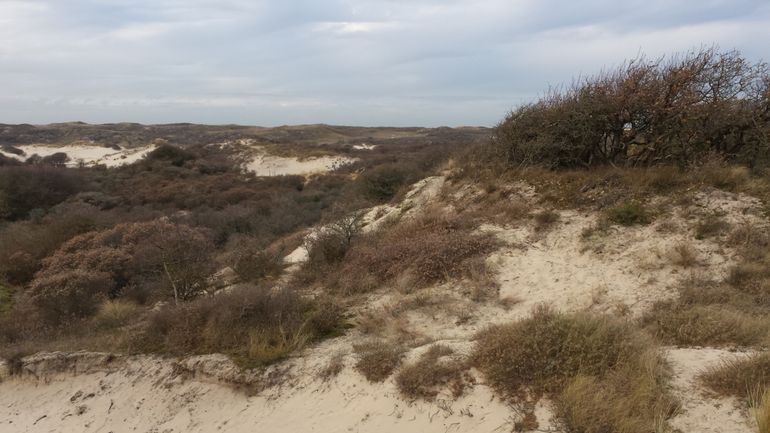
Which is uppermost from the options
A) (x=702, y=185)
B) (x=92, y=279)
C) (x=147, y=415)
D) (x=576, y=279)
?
(x=702, y=185)

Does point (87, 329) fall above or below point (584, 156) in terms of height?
below

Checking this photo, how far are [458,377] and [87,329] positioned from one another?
661 centimetres

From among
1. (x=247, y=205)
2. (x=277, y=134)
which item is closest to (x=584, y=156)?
(x=247, y=205)

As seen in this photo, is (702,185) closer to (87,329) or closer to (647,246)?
(647,246)

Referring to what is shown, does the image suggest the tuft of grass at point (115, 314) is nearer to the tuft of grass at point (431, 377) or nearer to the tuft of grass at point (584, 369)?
the tuft of grass at point (431, 377)

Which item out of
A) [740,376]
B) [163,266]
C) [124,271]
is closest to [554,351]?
[740,376]

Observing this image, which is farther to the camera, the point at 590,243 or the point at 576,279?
the point at 590,243

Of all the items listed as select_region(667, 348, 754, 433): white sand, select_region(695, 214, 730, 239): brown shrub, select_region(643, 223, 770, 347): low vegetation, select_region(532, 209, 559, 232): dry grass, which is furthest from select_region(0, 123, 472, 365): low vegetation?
select_region(695, 214, 730, 239): brown shrub

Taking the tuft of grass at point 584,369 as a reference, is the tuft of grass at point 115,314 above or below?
below

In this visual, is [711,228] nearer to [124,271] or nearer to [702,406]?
[702,406]

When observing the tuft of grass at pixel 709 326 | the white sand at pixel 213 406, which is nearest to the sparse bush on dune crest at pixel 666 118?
the tuft of grass at pixel 709 326

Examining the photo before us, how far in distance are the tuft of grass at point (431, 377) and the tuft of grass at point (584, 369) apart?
0.26 m

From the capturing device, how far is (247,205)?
2206 centimetres

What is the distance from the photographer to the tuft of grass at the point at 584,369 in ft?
12.5
